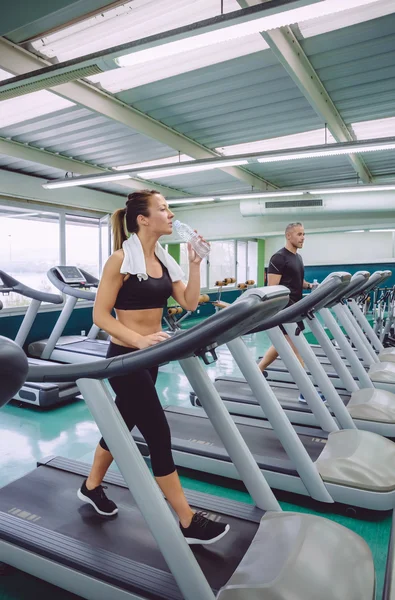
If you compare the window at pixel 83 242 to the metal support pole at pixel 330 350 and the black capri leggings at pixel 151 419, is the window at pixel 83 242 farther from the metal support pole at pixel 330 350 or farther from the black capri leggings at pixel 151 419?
the black capri leggings at pixel 151 419

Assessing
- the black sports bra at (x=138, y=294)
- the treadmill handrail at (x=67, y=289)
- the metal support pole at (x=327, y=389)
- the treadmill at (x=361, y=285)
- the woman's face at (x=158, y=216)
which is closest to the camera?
the black sports bra at (x=138, y=294)

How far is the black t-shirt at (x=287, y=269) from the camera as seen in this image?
3596 millimetres

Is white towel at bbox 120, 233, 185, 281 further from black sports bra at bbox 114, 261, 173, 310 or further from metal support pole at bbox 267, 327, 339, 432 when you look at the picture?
metal support pole at bbox 267, 327, 339, 432

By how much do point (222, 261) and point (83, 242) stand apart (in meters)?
5.45

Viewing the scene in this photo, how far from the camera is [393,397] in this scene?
10.9 feet

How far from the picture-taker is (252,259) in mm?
13719

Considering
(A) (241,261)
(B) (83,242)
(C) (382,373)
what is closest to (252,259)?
(A) (241,261)

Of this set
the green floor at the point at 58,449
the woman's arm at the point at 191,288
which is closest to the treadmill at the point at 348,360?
the green floor at the point at 58,449

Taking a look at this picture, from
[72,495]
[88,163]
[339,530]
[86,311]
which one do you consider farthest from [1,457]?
[88,163]

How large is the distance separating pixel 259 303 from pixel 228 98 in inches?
147

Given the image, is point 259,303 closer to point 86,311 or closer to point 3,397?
point 3,397

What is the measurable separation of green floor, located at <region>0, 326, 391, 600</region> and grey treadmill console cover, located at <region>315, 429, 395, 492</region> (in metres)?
0.19

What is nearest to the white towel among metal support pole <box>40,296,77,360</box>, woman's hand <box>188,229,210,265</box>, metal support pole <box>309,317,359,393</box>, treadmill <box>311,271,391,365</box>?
woman's hand <box>188,229,210,265</box>

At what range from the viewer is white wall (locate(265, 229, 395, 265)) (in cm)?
1241
